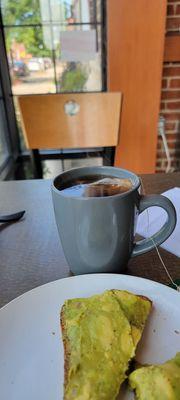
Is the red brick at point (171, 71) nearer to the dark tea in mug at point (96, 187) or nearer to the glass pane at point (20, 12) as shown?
the glass pane at point (20, 12)

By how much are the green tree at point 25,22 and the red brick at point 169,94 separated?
67cm

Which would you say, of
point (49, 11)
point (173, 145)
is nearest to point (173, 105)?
point (173, 145)

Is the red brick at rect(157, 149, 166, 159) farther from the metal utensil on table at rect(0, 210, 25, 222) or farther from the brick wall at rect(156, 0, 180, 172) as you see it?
the metal utensil on table at rect(0, 210, 25, 222)

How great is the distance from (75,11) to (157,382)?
5.85 ft

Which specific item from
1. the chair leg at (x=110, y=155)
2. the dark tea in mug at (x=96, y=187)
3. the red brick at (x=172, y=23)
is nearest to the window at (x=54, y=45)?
the red brick at (x=172, y=23)

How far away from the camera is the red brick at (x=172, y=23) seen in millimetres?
1526

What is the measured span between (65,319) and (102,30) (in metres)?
1.69

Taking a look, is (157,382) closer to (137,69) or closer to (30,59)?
(137,69)

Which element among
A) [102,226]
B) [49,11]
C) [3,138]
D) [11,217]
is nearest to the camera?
[102,226]

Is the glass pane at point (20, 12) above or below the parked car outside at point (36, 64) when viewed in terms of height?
above

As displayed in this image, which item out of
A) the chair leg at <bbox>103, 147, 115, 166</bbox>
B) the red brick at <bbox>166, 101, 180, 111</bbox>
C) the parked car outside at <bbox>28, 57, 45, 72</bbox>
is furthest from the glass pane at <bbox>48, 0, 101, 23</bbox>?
the chair leg at <bbox>103, 147, 115, 166</bbox>

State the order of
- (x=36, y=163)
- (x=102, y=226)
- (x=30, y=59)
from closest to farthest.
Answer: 1. (x=102, y=226)
2. (x=36, y=163)
3. (x=30, y=59)

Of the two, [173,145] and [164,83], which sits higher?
[164,83]

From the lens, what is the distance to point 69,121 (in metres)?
1.07
